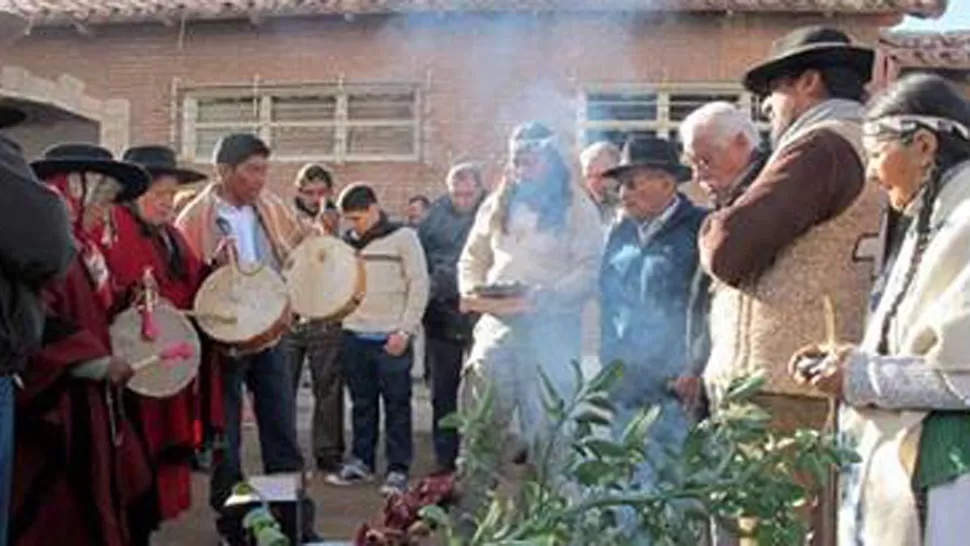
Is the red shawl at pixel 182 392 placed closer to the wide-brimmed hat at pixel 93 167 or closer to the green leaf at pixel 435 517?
the wide-brimmed hat at pixel 93 167

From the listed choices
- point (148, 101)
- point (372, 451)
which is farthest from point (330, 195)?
point (148, 101)

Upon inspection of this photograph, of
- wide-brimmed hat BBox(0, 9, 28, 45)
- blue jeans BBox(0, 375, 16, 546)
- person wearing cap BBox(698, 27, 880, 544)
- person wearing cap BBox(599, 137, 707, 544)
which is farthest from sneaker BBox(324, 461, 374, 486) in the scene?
person wearing cap BBox(698, 27, 880, 544)

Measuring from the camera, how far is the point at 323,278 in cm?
633

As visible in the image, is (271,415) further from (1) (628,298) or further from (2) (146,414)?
(1) (628,298)

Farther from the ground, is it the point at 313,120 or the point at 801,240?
the point at 313,120

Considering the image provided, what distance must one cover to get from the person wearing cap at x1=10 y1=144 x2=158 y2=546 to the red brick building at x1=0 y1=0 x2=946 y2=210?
7.27 meters

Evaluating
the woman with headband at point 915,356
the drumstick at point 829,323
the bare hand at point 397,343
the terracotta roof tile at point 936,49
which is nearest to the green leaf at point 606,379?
the woman with headband at point 915,356

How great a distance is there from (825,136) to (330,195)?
466cm

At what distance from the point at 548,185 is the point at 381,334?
1.78 metres

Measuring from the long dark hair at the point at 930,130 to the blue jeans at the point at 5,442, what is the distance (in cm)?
223

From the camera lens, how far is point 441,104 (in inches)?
539

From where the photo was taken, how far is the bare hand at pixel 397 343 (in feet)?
24.1

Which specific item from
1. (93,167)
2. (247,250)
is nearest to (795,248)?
(93,167)

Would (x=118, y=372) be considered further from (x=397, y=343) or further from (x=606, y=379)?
(x=397, y=343)
